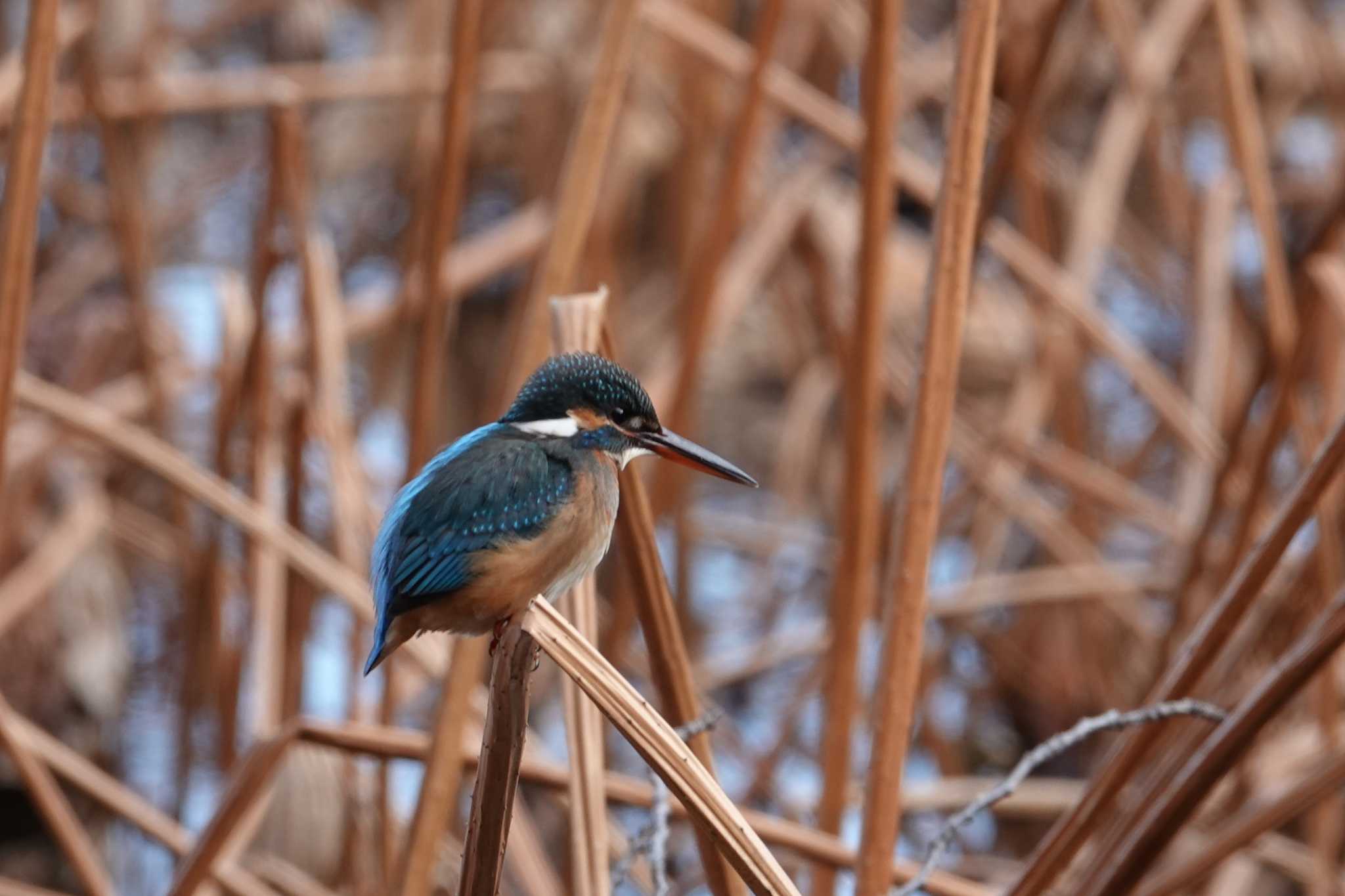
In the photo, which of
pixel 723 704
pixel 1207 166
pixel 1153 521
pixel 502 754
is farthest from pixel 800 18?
pixel 502 754

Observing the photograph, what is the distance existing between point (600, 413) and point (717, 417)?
2.78 meters

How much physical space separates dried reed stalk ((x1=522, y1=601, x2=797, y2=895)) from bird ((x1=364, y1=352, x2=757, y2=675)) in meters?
0.15

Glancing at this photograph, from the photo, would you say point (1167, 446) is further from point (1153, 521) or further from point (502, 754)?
point (502, 754)

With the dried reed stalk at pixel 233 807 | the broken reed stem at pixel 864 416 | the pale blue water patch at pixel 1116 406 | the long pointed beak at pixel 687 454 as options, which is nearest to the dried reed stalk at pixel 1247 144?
the broken reed stem at pixel 864 416

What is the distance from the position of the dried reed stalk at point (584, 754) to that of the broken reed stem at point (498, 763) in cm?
24

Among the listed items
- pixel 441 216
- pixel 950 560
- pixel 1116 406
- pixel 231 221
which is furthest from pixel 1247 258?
pixel 441 216

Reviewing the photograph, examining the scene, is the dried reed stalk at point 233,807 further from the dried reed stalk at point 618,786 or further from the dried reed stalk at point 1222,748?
the dried reed stalk at point 1222,748

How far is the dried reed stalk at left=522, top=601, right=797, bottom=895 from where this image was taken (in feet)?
2.60

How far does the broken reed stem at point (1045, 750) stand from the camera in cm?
108

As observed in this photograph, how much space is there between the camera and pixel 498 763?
2.58 ft

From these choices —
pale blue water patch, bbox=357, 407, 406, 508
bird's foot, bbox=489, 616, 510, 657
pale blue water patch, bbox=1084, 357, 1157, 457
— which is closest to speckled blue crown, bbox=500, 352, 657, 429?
bird's foot, bbox=489, 616, 510, 657

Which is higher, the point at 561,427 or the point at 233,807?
the point at 561,427

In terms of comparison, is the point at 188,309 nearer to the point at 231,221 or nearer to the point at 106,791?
the point at 231,221

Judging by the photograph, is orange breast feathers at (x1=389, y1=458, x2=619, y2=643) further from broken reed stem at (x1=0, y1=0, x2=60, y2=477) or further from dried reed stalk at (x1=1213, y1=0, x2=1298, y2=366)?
dried reed stalk at (x1=1213, y1=0, x2=1298, y2=366)
